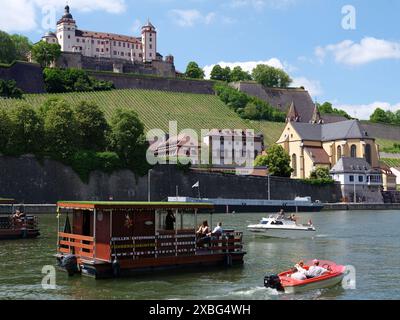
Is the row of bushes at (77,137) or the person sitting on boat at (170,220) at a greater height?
the row of bushes at (77,137)

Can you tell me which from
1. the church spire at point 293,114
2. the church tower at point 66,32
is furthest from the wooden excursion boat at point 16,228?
the church tower at point 66,32

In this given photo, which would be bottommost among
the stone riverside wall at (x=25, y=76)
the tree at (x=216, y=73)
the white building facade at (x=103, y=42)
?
the stone riverside wall at (x=25, y=76)

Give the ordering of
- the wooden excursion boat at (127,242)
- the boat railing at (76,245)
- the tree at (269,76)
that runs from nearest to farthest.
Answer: the wooden excursion boat at (127,242)
the boat railing at (76,245)
the tree at (269,76)

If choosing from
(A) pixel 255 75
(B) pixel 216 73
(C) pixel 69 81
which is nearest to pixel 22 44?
(C) pixel 69 81

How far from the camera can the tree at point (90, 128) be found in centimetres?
7981

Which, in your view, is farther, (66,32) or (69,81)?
(66,32)

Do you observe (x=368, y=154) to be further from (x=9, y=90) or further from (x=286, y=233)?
(x=286, y=233)

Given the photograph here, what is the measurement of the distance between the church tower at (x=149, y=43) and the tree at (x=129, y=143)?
93.4 metres

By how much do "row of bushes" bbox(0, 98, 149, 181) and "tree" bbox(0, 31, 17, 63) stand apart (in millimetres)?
51940

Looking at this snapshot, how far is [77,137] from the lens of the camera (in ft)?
257

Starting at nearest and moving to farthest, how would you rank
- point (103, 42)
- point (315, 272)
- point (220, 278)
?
point (315, 272) < point (220, 278) < point (103, 42)

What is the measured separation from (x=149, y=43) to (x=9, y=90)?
2788 inches

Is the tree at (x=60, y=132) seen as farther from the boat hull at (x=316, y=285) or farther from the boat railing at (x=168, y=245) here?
the boat hull at (x=316, y=285)

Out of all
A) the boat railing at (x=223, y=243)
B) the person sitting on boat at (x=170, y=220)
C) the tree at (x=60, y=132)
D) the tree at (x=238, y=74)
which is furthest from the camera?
the tree at (x=238, y=74)
